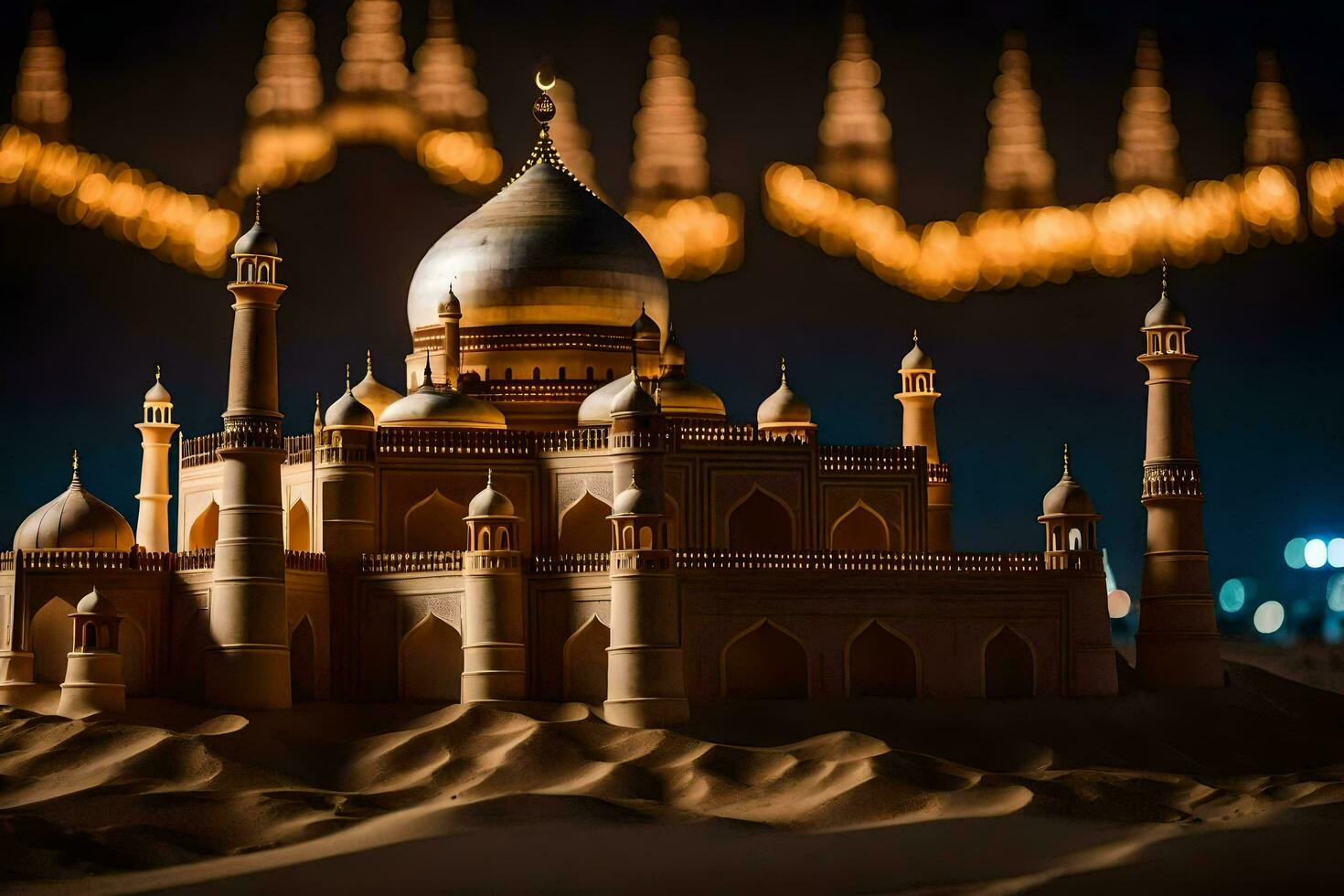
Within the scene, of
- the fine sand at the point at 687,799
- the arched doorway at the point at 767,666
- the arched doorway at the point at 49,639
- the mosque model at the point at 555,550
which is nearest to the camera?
the fine sand at the point at 687,799

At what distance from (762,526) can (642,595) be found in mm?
4434

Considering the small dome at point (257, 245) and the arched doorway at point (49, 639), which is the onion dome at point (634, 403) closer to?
the small dome at point (257, 245)

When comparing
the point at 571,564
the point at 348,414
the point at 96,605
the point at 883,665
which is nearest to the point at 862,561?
the point at 883,665

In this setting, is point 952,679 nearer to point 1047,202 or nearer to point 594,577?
point 594,577

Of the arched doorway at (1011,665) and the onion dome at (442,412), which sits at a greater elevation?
the onion dome at (442,412)

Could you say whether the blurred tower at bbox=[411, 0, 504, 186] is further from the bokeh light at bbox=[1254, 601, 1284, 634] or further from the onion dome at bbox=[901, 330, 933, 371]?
the bokeh light at bbox=[1254, 601, 1284, 634]

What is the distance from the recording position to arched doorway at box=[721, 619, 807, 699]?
4222 cm

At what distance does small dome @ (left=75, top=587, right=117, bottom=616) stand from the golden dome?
8.66 m

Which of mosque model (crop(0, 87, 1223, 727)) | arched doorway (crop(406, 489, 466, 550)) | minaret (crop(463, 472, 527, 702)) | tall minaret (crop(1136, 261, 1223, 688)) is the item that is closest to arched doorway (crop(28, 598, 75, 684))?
mosque model (crop(0, 87, 1223, 727))

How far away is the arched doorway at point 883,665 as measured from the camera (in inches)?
1682

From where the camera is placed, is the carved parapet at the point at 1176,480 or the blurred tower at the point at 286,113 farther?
the blurred tower at the point at 286,113

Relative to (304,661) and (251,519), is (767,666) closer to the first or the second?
(304,661)

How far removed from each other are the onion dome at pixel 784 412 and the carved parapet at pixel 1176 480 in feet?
16.7

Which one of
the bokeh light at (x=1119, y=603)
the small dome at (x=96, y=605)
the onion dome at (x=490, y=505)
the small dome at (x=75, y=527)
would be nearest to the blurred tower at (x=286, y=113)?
the small dome at (x=75, y=527)
